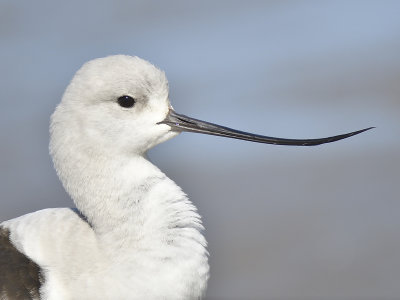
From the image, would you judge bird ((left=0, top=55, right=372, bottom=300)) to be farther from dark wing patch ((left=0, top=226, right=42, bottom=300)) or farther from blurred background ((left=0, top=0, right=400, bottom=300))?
blurred background ((left=0, top=0, right=400, bottom=300))

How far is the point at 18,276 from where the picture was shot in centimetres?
390

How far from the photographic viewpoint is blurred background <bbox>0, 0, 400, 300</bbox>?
588cm

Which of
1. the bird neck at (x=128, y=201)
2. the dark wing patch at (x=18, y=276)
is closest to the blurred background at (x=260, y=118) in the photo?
the bird neck at (x=128, y=201)

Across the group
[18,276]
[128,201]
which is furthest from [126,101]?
[18,276]

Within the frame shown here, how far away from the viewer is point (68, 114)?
13.1ft

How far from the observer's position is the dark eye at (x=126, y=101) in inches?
159

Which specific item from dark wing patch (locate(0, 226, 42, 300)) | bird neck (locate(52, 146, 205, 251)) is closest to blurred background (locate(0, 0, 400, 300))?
bird neck (locate(52, 146, 205, 251))

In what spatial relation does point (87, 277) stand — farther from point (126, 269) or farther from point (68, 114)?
point (68, 114)

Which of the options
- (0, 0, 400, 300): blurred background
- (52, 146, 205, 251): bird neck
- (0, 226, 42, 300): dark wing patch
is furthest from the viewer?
(0, 0, 400, 300): blurred background

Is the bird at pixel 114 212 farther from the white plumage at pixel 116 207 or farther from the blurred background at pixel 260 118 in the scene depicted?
the blurred background at pixel 260 118

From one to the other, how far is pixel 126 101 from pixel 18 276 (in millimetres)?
773

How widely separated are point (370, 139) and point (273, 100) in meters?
0.76

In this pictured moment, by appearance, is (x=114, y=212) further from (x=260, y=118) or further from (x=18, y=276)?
(x=260, y=118)

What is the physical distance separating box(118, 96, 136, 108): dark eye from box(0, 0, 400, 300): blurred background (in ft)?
6.18
